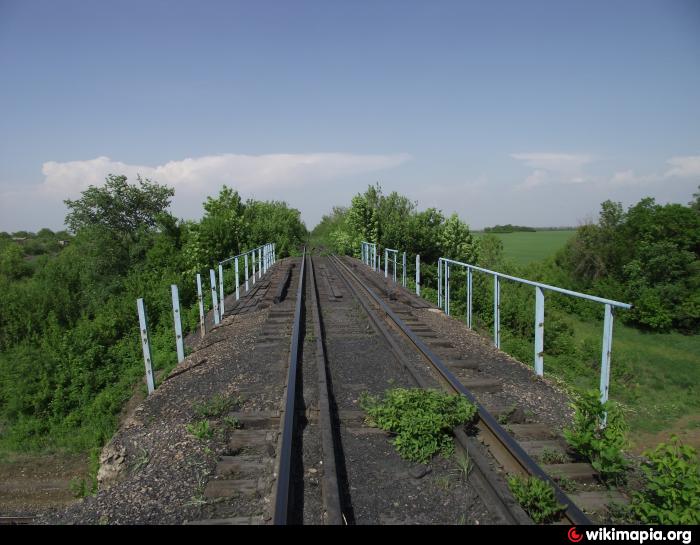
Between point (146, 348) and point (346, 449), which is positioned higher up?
point (146, 348)

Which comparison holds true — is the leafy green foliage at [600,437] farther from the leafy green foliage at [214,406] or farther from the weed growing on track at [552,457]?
the leafy green foliage at [214,406]

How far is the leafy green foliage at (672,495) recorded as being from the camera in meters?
2.79

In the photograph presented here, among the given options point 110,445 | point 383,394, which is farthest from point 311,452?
point 110,445

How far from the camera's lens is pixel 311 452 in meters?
3.95

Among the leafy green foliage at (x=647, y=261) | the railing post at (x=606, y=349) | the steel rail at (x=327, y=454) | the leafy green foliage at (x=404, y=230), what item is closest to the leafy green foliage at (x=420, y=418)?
the steel rail at (x=327, y=454)

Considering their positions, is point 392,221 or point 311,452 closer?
point 311,452

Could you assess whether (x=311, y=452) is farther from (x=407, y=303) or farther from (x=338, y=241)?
(x=338, y=241)

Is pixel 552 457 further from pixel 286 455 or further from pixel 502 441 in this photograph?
pixel 286 455

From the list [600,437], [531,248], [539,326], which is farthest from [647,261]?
[531,248]

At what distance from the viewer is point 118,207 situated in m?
47.5

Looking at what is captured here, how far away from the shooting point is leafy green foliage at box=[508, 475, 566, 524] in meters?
2.90
